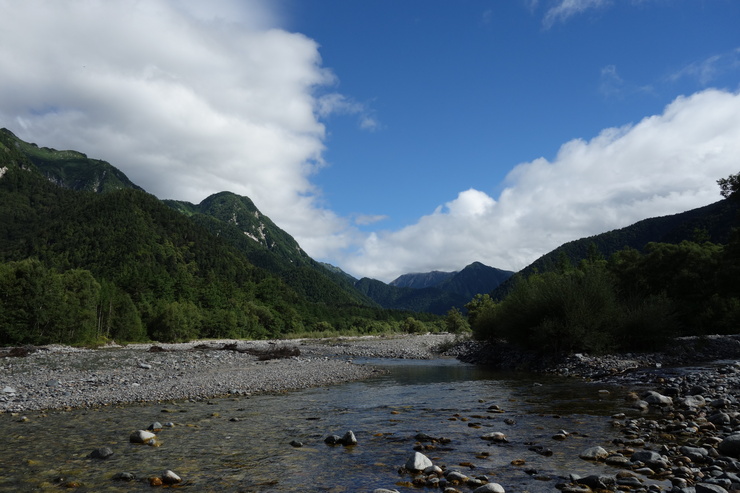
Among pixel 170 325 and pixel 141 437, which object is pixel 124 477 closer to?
pixel 141 437

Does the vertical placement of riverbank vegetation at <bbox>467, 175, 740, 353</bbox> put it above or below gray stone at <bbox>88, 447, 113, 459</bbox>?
above

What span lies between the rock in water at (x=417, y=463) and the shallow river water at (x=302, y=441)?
1.21 feet

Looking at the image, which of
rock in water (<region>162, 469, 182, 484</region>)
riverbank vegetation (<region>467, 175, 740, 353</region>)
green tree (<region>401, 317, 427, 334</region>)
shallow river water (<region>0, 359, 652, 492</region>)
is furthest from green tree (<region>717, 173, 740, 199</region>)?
green tree (<region>401, 317, 427, 334</region>)

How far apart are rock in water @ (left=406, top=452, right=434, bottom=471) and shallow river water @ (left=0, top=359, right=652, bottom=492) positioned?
370 mm

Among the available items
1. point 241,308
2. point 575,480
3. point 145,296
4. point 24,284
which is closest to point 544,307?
point 575,480

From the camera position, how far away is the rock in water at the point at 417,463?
9836 mm

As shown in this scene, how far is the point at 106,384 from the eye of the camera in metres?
24.8

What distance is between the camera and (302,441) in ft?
42.1

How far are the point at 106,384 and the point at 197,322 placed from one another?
86138 millimetres

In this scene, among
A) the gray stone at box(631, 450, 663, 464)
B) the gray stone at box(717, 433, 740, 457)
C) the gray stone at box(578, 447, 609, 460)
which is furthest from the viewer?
the gray stone at box(578, 447, 609, 460)

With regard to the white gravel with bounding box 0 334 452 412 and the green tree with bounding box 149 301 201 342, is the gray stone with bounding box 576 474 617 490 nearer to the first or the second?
the white gravel with bounding box 0 334 452 412

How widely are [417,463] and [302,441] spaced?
4353mm

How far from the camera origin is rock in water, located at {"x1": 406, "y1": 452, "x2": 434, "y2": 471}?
984 centimetres

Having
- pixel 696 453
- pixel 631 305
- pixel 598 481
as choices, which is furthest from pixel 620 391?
pixel 631 305
